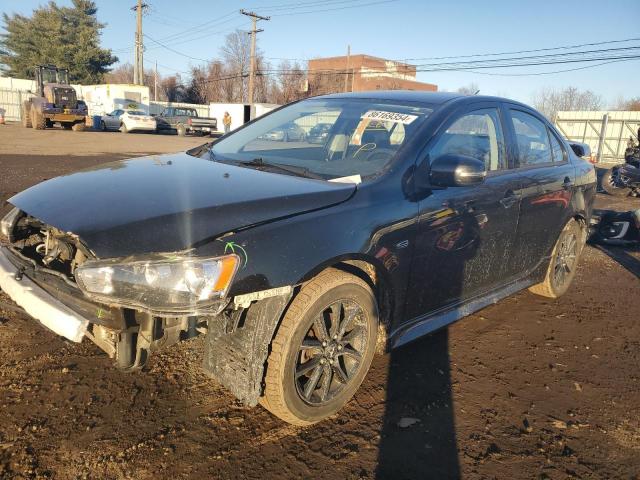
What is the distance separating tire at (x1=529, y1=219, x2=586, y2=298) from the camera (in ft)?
14.6

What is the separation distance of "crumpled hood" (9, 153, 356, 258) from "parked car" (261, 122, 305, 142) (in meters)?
0.75

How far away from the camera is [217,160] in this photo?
3277 mm

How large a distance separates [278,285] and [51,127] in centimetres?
2992

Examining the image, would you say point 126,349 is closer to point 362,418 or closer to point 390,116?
point 362,418

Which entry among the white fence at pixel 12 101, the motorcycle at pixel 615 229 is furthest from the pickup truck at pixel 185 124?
the motorcycle at pixel 615 229

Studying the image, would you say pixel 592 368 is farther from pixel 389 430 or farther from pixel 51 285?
pixel 51 285

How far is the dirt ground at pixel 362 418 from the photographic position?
7.43 feet

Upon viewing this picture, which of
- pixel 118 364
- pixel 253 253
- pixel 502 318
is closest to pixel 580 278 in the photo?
pixel 502 318

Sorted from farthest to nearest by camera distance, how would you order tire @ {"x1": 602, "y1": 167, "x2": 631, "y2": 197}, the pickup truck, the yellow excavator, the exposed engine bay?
the pickup truck → the yellow excavator → tire @ {"x1": 602, "y1": 167, "x2": 631, "y2": 197} → the exposed engine bay

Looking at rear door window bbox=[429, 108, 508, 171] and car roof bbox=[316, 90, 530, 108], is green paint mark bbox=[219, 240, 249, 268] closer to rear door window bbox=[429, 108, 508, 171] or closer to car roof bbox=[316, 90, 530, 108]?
rear door window bbox=[429, 108, 508, 171]

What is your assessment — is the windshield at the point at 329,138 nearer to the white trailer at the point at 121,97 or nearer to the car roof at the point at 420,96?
the car roof at the point at 420,96

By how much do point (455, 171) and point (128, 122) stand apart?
3041 centimetres

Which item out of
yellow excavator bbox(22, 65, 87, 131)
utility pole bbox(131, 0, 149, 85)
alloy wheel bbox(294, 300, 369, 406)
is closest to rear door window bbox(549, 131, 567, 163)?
alloy wheel bbox(294, 300, 369, 406)

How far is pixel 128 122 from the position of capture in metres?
29.8
